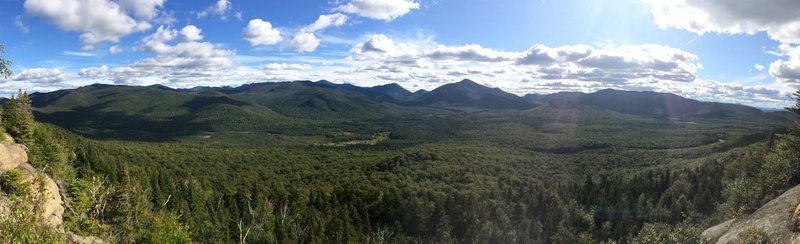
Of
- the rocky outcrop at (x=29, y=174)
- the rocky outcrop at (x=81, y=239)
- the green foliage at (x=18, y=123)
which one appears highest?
the green foliage at (x=18, y=123)

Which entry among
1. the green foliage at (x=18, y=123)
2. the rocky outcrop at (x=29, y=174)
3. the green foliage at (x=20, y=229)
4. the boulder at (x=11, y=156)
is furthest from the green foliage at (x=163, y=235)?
the green foliage at (x=18, y=123)

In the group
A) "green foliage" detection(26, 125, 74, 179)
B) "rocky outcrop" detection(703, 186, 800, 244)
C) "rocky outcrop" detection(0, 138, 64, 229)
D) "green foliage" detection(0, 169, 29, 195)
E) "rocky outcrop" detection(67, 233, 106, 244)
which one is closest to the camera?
"rocky outcrop" detection(703, 186, 800, 244)

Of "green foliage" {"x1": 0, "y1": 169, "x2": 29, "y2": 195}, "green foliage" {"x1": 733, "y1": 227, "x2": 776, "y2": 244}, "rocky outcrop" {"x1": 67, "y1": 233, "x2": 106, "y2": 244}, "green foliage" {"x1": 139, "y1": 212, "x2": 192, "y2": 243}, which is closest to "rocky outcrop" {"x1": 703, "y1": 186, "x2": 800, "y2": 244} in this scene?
"green foliage" {"x1": 733, "y1": 227, "x2": 776, "y2": 244}

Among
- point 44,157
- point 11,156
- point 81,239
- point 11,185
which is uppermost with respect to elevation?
point 11,156

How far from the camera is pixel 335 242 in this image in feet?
314

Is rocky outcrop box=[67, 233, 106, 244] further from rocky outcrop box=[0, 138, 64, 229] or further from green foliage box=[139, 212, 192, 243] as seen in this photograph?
green foliage box=[139, 212, 192, 243]

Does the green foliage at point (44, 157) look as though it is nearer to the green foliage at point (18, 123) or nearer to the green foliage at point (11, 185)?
the green foliage at point (18, 123)

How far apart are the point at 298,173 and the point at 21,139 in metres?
121

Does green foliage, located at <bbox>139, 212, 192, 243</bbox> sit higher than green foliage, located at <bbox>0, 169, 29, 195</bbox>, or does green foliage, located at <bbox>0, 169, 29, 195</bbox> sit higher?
green foliage, located at <bbox>0, 169, 29, 195</bbox>

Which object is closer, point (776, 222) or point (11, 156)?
point (776, 222)

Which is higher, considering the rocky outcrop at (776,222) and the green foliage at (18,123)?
the green foliage at (18,123)

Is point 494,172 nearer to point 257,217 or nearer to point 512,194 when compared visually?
point 512,194

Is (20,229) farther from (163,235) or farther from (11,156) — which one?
(11,156)

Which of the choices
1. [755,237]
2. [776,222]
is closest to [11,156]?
[755,237]
